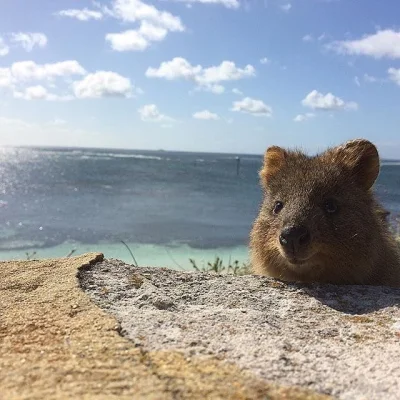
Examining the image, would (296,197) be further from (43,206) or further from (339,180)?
(43,206)

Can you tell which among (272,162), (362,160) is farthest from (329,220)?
(272,162)

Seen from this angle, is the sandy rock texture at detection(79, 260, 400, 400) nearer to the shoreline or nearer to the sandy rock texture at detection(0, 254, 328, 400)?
the sandy rock texture at detection(0, 254, 328, 400)

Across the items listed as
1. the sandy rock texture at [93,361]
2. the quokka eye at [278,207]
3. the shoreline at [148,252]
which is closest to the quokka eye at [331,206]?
the quokka eye at [278,207]

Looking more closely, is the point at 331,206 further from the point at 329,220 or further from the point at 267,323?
the point at 267,323

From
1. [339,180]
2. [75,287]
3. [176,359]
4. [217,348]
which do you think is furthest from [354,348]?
[339,180]

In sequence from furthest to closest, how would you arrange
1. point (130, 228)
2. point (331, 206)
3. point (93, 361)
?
1. point (130, 228)
2. point (331, 206)
3. point (93, 361)

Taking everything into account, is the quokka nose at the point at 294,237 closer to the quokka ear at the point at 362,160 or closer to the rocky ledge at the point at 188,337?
the rocky ledge at the point at 188,337

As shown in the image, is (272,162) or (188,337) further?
(272,162)

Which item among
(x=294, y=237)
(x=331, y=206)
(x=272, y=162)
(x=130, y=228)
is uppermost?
(x=272, y=162)
